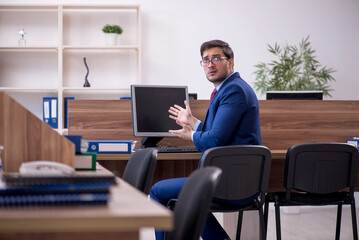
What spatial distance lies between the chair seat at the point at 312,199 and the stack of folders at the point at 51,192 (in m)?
1.70

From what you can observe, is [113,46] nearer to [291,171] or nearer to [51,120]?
[51,120]

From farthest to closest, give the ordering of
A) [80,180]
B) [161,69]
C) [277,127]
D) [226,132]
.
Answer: [161,69], [277,127], [226,132], [80,180]

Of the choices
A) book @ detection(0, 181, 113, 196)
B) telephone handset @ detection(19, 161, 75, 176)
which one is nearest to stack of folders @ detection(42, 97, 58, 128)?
telephone handset @ detection(19, 161, 75, 176)

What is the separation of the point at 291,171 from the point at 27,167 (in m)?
1.66

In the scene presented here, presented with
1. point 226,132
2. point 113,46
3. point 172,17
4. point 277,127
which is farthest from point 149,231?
point 172,17

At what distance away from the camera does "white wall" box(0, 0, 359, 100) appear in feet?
18.6

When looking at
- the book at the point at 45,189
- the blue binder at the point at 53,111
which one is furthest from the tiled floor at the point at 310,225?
the book at the point at 45,189

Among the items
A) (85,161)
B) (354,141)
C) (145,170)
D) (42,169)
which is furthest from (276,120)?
(42,169)

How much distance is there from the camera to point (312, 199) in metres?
2.80

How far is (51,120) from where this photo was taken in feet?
17.2

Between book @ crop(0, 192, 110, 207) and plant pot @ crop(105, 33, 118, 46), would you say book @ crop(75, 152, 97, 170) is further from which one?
plant pot @ crop(105, 33, 118, 46)

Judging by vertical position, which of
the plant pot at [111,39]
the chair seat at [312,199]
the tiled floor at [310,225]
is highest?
the plant pot at [111,39]

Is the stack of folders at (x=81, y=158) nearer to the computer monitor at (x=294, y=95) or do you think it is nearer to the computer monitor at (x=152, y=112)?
the computer monitor at (x=152, y=112)

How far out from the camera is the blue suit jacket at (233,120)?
2.68 metres
